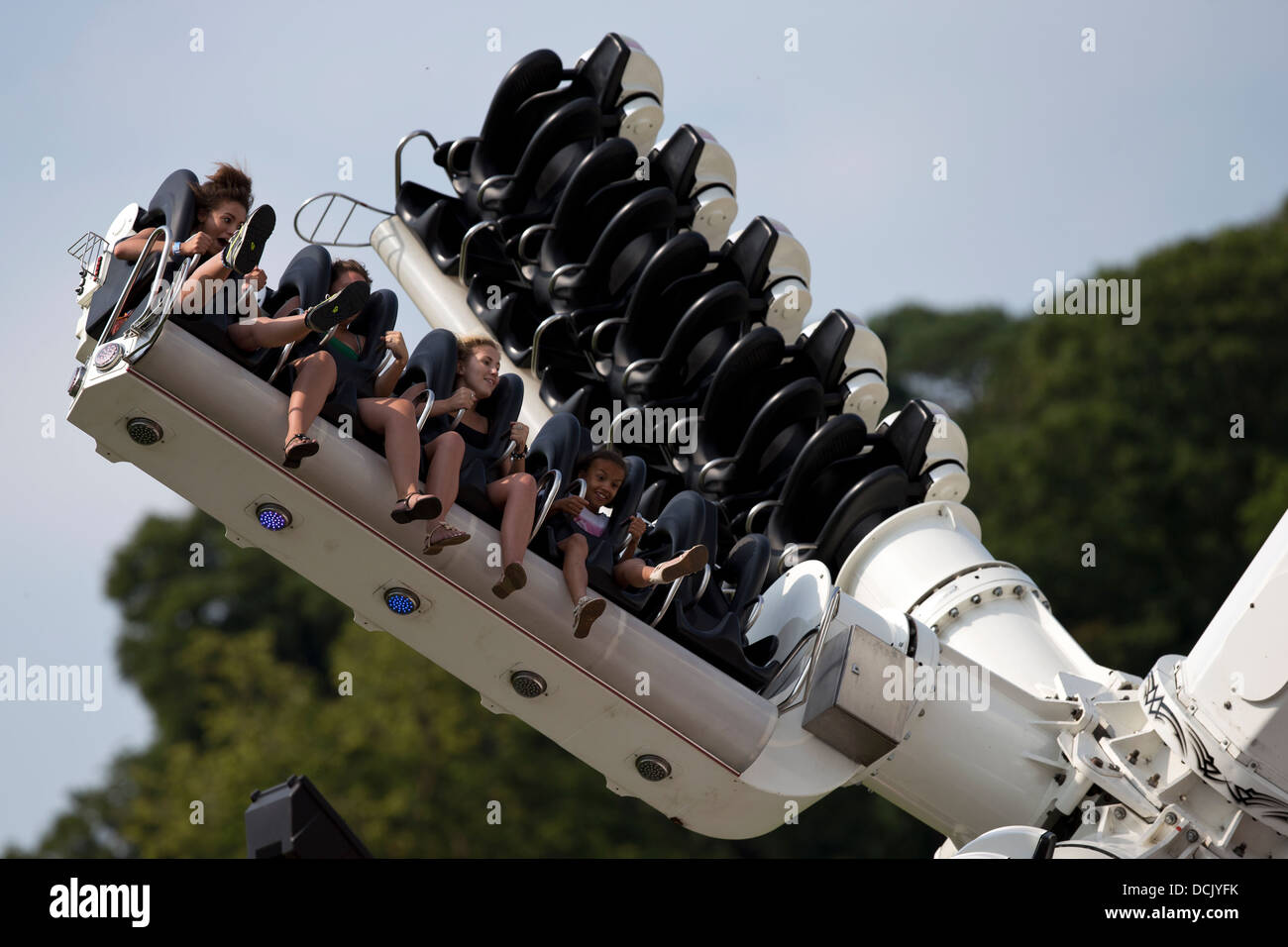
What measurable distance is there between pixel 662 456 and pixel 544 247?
164 centimetres

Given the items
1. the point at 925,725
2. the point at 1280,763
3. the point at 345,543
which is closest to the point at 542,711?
the point at 345,543

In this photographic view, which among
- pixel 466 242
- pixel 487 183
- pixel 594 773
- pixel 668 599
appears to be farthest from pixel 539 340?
pixel 594 773

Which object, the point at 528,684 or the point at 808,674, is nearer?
the point at 528,684

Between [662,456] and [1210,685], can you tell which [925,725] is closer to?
[1210,685]

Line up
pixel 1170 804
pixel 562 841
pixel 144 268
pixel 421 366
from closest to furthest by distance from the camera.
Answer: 1. pixel 144 268
2. pixel 421 366
3. pixel 1170 804
4. pixel 562 841

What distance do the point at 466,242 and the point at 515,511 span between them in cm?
469

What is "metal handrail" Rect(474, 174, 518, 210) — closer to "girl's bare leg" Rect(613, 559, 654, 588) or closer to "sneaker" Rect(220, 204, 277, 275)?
"girl's bare leg" Rect(613, 559, 654, 588)

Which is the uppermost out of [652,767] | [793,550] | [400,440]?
[400,440]

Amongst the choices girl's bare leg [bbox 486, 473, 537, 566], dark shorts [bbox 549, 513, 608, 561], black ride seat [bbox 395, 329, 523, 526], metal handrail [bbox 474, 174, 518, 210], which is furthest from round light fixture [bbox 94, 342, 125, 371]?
metal handrail [bbox 474, 174, 518, 210]

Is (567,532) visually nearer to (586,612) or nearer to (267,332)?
(586,612)

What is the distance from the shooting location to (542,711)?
30.2 feet

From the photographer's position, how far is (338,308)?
801cm

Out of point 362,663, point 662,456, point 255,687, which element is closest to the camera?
point 662,456

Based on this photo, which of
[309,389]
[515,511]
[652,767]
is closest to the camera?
[309,389]
